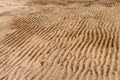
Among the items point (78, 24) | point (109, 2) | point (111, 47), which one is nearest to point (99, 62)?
point (111, 47)

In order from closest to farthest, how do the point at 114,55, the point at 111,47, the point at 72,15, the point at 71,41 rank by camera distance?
the point at 114,55 → the point at 111,47 → the point at 71,41 → the point at 72,15

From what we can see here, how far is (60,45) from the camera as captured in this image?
7.73 m

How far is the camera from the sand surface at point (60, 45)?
609 cm

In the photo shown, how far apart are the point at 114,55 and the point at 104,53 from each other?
31 centimetres

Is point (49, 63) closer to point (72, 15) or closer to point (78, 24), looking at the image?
point (78, 24)

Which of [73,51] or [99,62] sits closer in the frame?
[99,62]

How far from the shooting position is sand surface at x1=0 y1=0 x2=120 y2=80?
6086 millimetres

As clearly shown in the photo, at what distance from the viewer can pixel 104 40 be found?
319 inches

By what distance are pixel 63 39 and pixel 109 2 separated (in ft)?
26.3

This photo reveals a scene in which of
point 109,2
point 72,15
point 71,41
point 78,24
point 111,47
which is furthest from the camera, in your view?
point 109,2

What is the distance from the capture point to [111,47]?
7551 mm

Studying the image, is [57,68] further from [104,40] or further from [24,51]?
[104,40]

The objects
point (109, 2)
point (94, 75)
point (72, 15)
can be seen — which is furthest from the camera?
point (109, 2)

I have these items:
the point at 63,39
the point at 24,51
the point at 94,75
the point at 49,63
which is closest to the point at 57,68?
the point at 49,63
